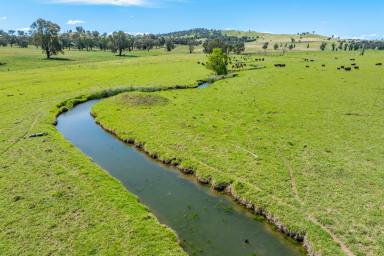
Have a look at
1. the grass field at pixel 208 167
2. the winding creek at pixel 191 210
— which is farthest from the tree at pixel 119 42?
the winding creek at pixel 191 210

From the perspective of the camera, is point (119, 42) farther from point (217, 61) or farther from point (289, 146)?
point (289, 146)

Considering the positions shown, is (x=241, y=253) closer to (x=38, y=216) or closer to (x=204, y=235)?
(x=204, y=235)

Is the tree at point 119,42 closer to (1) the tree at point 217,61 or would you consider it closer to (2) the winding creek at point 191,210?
(1) the tree at point 217,61

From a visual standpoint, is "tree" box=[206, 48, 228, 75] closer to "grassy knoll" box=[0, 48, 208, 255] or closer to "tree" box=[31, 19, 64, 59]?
"grassy knoll" box=[0, 48, 208, 255]

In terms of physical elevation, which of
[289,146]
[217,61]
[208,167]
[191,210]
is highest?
[217,61]

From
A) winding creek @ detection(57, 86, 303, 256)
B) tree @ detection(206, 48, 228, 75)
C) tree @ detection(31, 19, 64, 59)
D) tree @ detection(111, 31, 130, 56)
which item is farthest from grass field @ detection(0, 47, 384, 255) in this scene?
tree @ detection(111, 31, 130, 56)

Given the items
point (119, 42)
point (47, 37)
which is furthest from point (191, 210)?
point (119, 42)
